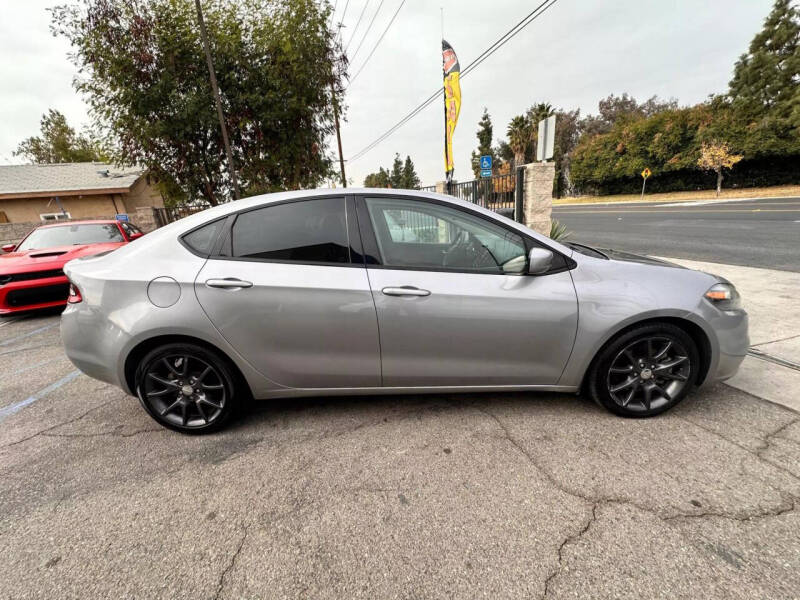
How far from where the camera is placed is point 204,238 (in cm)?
244

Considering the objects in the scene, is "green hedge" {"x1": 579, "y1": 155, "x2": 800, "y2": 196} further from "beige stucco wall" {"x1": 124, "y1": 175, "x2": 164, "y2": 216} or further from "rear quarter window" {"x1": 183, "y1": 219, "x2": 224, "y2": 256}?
"beige stucco wall" {"x1": 124, "y1": 175, "x2": 164, "y2": 216}

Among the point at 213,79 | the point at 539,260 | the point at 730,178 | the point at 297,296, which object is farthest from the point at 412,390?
the point at 730,178

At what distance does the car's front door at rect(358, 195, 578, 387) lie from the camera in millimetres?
2312

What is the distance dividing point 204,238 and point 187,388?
40.7 inches

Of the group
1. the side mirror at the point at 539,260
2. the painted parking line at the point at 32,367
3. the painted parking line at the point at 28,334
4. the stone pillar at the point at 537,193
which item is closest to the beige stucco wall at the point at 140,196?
the painted parking line at the point at 28,334

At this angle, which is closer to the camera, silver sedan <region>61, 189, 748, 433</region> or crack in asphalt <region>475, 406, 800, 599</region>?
crack in asphalt <region>475, 406, 800, 599</region>

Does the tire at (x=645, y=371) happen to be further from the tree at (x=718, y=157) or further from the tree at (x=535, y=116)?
the tree at (x=535, y=116)

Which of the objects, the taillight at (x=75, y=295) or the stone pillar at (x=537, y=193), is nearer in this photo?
the taillight at (x=75, y=295)

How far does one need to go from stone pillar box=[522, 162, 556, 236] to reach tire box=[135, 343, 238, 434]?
17.4 ft

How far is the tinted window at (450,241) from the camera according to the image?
2416mm

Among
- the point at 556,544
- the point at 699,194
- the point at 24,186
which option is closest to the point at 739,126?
the point at 699,194

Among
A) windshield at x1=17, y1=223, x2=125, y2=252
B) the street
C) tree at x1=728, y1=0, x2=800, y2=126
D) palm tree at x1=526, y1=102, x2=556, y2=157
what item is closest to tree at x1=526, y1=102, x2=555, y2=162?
palm tree at x1=526, y1=102, x2=556, y2=157

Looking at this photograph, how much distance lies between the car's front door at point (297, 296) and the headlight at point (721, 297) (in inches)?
88.3

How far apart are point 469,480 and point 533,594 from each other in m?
0.65
